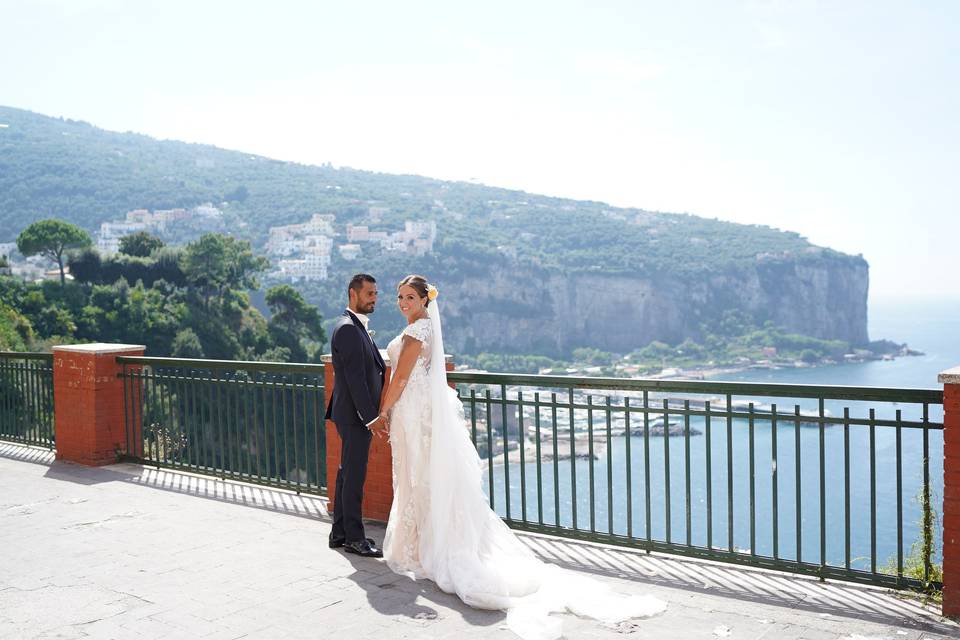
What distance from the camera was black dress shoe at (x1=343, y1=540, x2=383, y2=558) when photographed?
530 cm

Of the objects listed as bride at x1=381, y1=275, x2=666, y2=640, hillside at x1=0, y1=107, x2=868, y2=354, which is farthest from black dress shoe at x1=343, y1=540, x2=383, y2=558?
hillside at x1=0, y1=107, x2=868, y2=354

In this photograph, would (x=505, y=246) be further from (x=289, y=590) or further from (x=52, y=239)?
(x=289, y=590)

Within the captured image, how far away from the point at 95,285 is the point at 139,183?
72.3m

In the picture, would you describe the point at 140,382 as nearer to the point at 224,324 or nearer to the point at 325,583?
the point at 325,583

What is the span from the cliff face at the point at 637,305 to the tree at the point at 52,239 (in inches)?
1954

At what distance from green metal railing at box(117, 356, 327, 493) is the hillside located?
321ft

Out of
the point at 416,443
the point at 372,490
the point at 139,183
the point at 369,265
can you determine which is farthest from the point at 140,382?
the point at 139,183

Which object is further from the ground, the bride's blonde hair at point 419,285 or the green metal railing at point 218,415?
the bride's blonde hair at point 419,285

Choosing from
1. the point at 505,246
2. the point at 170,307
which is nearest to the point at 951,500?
the point at 170,307

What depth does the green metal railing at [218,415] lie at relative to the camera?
23.0ft

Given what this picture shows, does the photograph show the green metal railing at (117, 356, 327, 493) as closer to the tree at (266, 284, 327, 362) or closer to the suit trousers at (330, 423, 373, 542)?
the suit trousers at (330, 423, 373, 542)

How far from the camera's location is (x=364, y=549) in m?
5.30

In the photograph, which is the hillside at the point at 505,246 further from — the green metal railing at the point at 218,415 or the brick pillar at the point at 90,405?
the green metal railing at the point at 218,415

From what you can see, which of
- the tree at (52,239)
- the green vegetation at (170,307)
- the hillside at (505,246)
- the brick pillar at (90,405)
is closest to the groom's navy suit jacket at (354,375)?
the brick pillar at (90,405)
